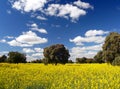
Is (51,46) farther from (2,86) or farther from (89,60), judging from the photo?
(2,86)

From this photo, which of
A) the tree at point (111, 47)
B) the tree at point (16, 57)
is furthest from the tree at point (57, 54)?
the tree at point (111, 47)

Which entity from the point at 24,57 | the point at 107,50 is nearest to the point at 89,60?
the point at 24,57

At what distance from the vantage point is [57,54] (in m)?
50.1

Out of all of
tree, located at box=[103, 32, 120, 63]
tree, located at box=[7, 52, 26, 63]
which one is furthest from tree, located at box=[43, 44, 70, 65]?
tree, located at box=[103, 32, 120, 63]

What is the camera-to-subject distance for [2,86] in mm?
13789

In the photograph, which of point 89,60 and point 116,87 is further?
point 89,60

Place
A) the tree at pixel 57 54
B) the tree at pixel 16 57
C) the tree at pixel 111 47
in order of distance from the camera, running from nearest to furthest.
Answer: the tree at pixel 111 47
the tree at pixel 57 54
the tree at pixel 16 57

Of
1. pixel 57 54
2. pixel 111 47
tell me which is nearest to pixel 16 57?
pixel 57 54

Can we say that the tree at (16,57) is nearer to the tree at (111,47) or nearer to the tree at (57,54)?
the tree at (57,54)

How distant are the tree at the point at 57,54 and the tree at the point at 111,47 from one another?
14626mm

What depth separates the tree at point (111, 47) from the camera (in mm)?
35094

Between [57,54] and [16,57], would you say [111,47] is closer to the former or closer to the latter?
[57,54]

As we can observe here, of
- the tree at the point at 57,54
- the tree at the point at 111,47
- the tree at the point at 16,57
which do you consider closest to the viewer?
the tree at the point at 111,47

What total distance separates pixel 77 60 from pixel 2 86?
6752 centimetres
